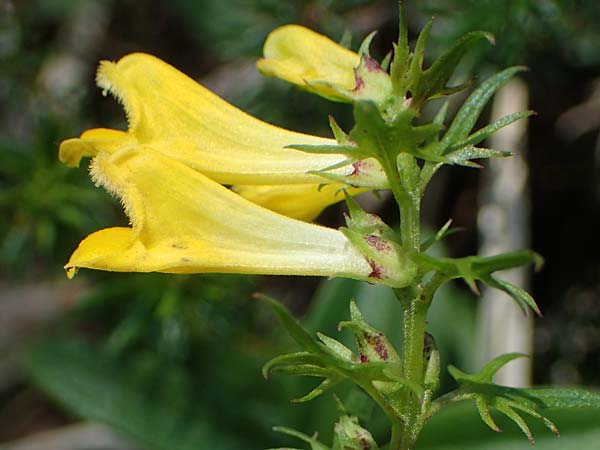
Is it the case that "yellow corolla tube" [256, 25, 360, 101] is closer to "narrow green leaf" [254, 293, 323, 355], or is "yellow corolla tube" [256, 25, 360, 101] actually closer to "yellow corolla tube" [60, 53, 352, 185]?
"yellow corolla tube" [60, 53, 352, 185]

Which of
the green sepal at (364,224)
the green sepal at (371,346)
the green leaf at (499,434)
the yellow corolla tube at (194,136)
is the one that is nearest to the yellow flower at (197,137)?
the yellow corolla tube at (194,136)

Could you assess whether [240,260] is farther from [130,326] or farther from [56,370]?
[56,370]

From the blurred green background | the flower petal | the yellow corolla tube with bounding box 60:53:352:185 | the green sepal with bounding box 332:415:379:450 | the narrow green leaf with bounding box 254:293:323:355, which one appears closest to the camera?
the narrow green leaf with bounding box 254:293:323:355

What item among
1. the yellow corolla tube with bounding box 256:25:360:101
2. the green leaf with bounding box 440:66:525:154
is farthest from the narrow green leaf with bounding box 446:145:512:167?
the yellow corolla tube with bounding box 256:25:360:101

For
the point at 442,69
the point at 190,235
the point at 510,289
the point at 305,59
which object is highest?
the point at 305,59

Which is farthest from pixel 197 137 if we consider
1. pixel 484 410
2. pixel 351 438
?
pixel 484 410

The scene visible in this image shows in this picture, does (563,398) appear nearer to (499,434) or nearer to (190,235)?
(190,235)
